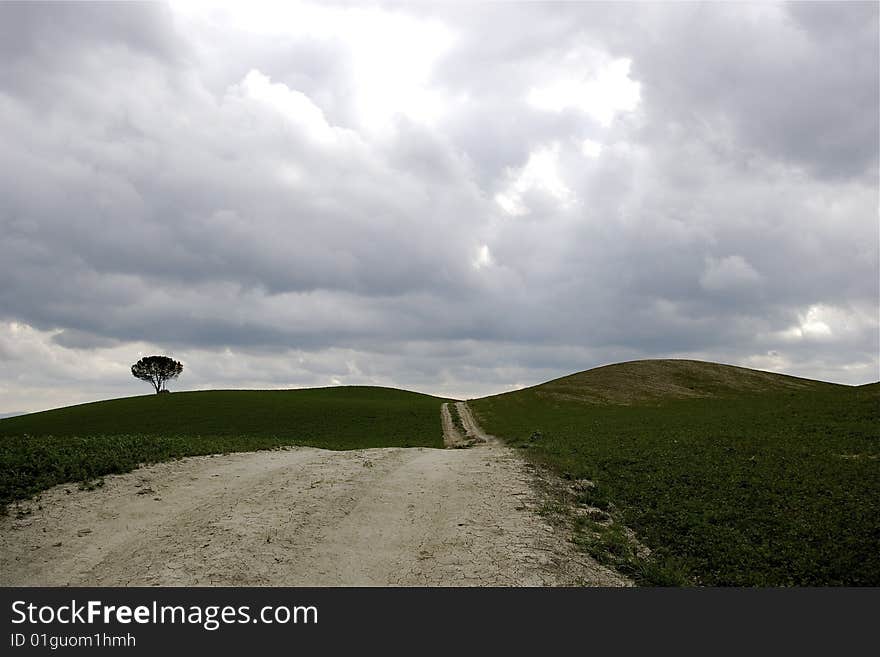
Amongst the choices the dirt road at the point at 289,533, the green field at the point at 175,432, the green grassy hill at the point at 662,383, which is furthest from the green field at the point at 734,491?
the green grassy hill at the point at 662,383

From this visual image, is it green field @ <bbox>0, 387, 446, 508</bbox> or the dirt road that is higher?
green field @ <bbox>0, 387, 446, 508</bbox>

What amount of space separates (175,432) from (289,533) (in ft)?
147

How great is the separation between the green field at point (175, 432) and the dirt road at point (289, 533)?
6.04 ft

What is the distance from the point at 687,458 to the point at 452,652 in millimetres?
19740

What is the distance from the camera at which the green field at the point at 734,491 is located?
13.4 metres

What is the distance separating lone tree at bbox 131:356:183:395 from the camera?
128 metres

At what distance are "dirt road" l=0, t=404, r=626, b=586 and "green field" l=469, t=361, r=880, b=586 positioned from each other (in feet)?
7.83

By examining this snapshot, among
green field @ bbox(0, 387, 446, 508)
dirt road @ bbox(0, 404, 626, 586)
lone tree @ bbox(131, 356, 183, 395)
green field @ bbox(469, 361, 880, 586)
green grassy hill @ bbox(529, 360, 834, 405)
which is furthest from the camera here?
lone tree @ bbox(131, 356, 183, 395)

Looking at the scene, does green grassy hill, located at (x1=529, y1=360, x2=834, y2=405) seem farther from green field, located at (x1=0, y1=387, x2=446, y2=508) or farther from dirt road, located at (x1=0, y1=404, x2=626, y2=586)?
dirt road, located at (x1=0, y1=404, x2=626, y2=586)

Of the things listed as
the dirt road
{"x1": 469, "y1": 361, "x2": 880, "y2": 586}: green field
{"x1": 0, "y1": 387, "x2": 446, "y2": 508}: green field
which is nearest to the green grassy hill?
{"x1": 0, "y1": 387, "x2": 446, "y2": 508}: green field

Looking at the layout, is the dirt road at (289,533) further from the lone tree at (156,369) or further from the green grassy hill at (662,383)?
the lone tree at (156,369)

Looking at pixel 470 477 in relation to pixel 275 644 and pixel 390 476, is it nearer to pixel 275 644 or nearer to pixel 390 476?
pixel 390 476

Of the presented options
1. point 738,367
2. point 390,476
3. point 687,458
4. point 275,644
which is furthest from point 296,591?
point 738,367

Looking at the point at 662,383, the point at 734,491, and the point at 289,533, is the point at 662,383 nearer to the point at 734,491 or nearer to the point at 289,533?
the point at 734,491
